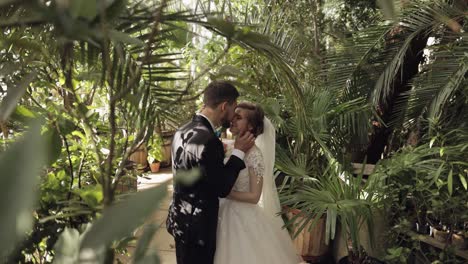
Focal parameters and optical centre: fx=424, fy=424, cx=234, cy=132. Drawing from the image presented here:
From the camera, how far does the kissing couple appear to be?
2117 mm

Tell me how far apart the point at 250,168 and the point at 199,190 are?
41 cm

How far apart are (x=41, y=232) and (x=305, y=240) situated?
2524mm

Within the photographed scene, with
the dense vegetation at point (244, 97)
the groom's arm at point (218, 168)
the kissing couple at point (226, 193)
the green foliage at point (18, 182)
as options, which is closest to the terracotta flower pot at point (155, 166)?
the dense vegetation at point (244, 97)

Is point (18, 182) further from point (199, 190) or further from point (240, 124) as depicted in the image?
point (240, 124)

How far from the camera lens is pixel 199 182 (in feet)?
6.89

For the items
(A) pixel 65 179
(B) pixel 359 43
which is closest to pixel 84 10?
(A) pixel 65 179

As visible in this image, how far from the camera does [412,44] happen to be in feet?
11.6

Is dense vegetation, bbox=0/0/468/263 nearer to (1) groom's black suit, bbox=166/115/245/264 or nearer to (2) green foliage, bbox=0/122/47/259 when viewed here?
(2) green foliage, bbox=0/122/47/259

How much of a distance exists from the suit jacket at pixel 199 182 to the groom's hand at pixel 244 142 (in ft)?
0.33

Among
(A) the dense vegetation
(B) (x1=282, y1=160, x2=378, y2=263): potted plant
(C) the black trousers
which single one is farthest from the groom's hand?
(C) the black trousers

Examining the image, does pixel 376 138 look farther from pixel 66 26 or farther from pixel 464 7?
pixel 66 26

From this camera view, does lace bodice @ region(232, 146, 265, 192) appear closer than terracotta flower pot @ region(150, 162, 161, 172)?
Yes

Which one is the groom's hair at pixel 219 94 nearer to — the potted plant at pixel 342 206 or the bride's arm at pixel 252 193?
the bride's arm at pixel 252 193

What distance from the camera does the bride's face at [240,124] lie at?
2.53 meters
